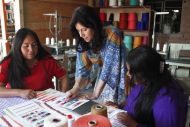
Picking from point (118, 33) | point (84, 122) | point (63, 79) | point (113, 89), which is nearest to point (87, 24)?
point (118, 33)

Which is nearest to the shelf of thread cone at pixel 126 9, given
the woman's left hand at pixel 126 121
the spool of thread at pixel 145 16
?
the spool of thread at pixel 145 16

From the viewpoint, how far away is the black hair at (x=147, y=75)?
0.98 meters

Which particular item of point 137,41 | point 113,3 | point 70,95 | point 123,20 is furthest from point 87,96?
point 113,3

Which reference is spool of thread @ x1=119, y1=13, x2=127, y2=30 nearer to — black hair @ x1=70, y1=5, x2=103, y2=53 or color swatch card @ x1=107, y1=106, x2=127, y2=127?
black hair @ x1=70, y1=5, x2=103, y2=53

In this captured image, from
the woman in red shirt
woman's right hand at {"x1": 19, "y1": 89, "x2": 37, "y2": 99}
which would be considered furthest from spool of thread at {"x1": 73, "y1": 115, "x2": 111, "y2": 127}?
the woman in red shirt

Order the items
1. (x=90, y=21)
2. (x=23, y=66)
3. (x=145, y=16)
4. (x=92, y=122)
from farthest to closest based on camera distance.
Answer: (x=145, y=16)
(x=23, y=66)
(x=90, y=21)
(x=92, y=122)

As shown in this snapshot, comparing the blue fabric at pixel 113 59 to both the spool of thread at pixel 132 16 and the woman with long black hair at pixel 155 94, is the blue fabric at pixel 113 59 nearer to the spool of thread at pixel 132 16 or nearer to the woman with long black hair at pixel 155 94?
the woman with long black hair at pixel 155 94

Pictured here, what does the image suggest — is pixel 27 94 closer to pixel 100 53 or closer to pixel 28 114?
pixel 28 114

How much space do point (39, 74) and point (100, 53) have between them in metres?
0.49

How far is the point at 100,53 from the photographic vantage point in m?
1.52

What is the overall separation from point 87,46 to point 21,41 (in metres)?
0.48

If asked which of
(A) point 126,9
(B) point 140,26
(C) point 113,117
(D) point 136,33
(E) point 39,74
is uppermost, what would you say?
(A) point 126,9

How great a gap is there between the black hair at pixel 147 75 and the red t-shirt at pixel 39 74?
80cm

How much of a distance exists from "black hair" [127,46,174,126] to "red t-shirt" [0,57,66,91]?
805 millimetres
